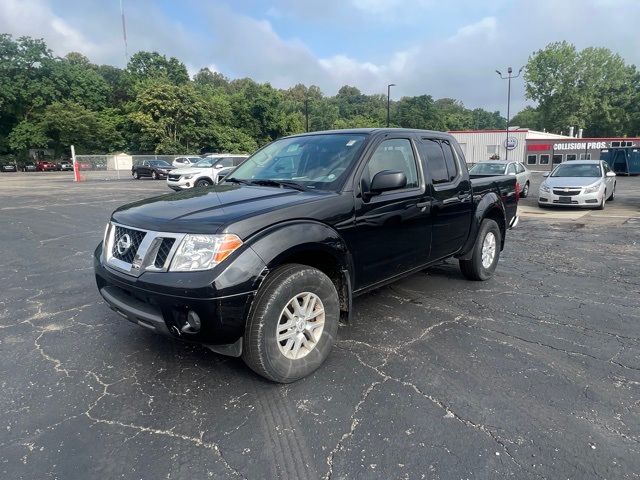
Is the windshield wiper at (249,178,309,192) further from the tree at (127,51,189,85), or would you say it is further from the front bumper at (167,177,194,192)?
the tree at (127,51,189,85)

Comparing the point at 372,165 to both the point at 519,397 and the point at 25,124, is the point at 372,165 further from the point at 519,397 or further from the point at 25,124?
the point at 25,124

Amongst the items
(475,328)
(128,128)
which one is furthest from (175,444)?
(128,128)

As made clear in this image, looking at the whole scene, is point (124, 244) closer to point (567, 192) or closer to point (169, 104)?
point (567, 192)

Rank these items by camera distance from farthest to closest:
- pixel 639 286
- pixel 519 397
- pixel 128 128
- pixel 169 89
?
pixel 128 128, pixel 169 89, pixel 639 286, pixel 519 397

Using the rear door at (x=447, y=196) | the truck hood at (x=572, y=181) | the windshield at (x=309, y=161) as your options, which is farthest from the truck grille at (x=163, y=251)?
the truck hood at (x=572, y=181)

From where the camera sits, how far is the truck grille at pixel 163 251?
9.27 feet

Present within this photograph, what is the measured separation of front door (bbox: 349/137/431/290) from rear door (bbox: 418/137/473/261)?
17 centimetres

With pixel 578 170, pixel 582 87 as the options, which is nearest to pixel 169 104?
pixel 578 170

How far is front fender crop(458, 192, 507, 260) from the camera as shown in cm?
512

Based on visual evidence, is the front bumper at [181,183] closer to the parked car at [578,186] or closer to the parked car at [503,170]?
the parked car at [503,170]

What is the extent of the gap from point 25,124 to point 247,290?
209ft

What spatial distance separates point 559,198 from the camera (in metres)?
13.6

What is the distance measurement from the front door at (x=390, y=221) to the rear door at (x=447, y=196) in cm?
17

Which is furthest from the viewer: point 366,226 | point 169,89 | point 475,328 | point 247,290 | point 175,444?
point 169,89
